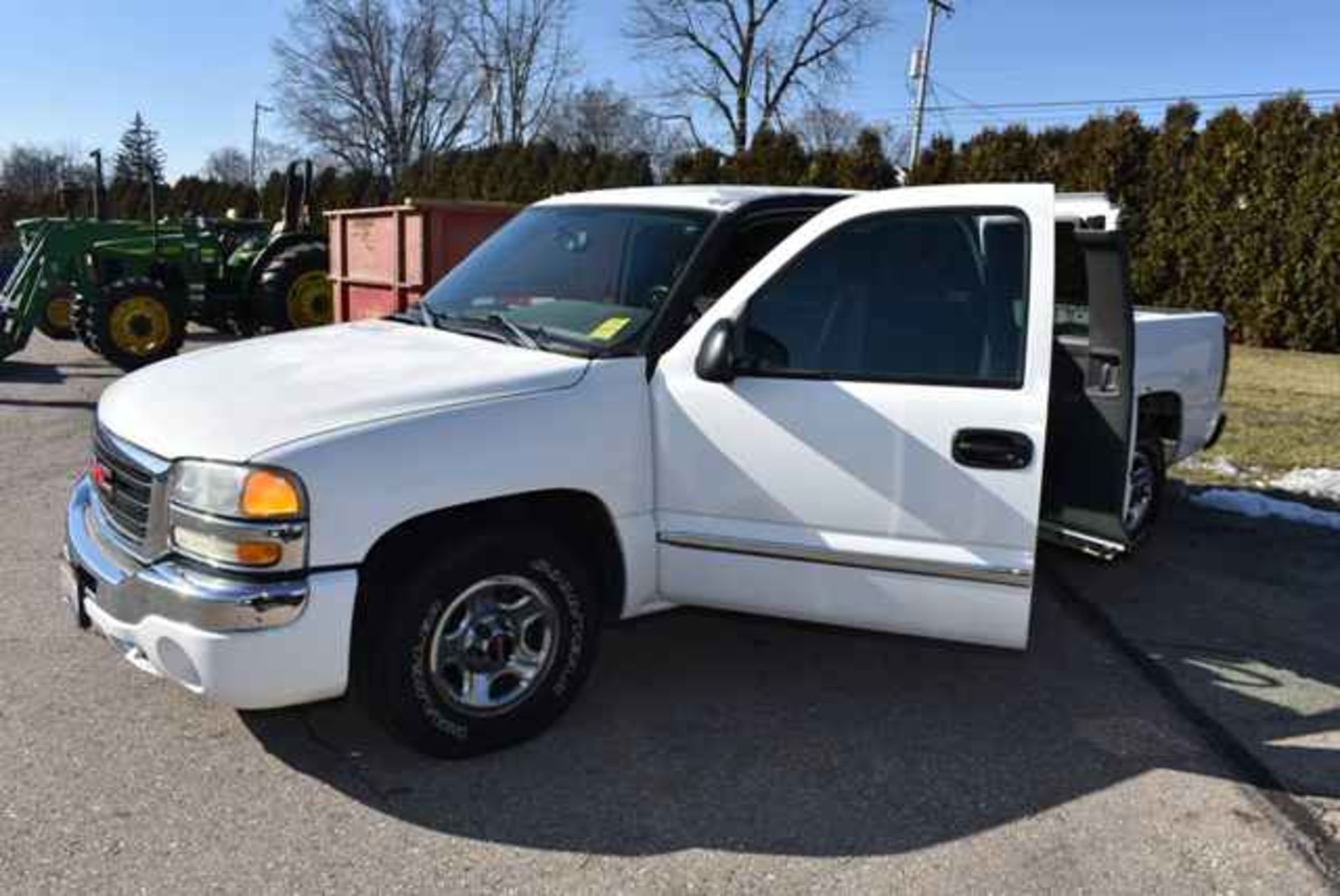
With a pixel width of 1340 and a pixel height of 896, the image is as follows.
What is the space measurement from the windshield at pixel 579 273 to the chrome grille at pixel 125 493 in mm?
1339

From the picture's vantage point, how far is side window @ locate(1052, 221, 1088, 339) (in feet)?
15.2

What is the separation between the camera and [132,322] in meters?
12.2

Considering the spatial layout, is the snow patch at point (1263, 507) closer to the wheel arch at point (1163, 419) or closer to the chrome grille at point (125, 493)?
the wheel arch at point (1163, 419)

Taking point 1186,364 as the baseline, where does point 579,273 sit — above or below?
above

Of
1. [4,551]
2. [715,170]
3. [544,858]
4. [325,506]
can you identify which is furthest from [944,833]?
[715,170]

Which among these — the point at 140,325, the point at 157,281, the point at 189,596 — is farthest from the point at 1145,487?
the point at 157,281

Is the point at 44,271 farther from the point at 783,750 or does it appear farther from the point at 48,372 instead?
the point at 783,750

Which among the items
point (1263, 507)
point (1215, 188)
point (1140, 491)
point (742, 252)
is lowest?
point (1263, 507)

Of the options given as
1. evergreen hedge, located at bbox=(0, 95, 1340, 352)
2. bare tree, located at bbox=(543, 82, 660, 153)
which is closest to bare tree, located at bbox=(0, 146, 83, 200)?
bare tree, located at bbox=(543, 82, 660, 153)

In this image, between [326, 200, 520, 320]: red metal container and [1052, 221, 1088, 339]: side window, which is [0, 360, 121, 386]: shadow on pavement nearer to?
[326, 200, 520, 320]: red metal container

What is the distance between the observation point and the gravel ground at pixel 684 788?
9.58ft

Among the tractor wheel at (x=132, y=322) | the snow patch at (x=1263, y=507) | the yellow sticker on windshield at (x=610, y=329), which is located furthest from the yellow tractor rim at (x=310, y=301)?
the yellow sticker on windshield at (x=610, y=329)

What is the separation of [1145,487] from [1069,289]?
4.25 ft

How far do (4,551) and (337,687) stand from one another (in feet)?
11.1
